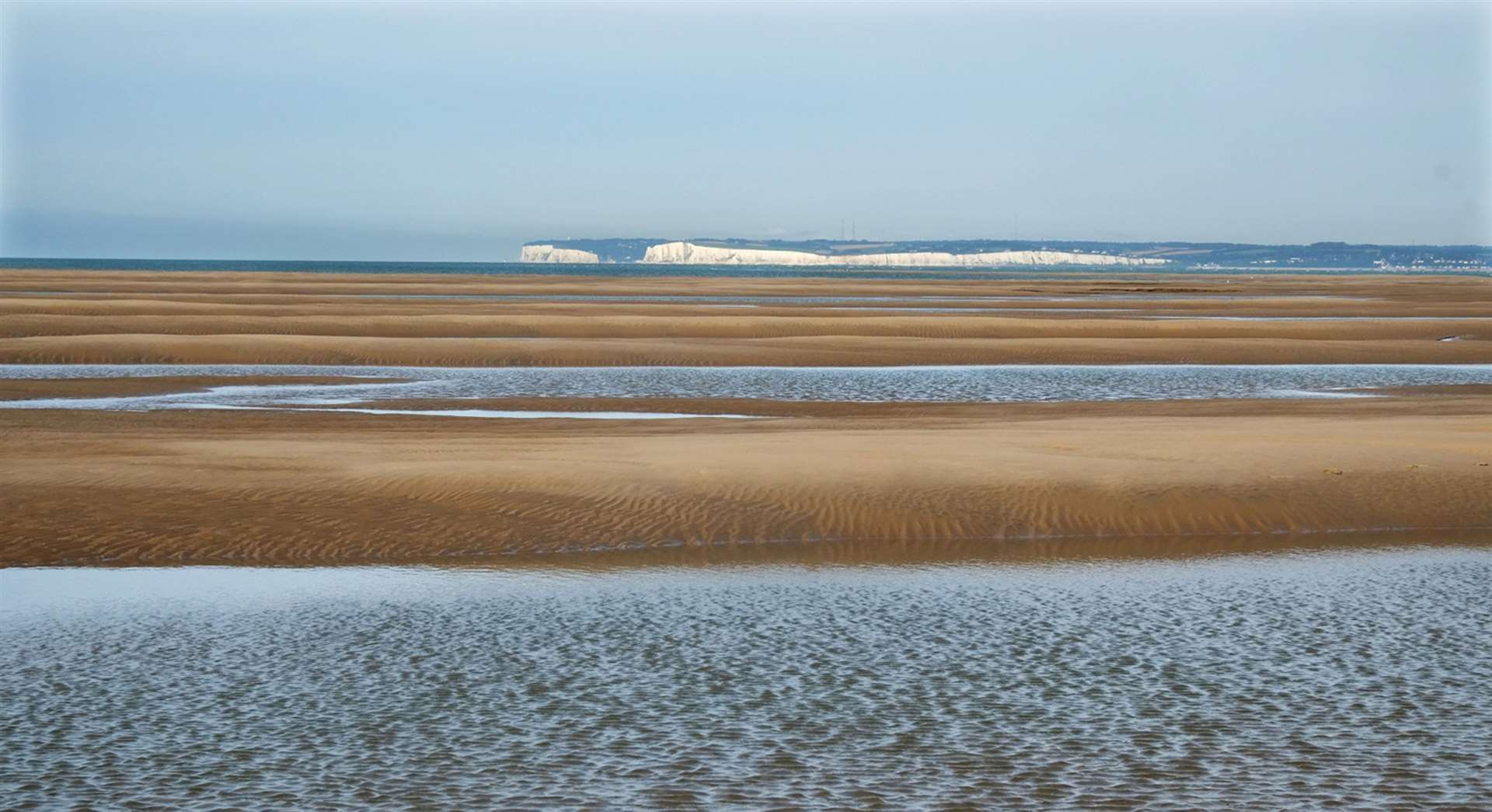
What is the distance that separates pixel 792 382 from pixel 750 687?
2225cm

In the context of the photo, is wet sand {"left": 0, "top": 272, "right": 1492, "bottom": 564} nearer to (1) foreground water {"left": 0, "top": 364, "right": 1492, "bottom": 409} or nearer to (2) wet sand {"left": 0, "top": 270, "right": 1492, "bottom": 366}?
(1) foreground water {"left": 0, "top": 364, "right": 1492, "bottom": 409}

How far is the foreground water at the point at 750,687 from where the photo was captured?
7.65m

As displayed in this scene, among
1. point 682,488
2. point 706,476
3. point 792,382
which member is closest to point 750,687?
point 682,488

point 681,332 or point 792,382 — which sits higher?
point 681,332

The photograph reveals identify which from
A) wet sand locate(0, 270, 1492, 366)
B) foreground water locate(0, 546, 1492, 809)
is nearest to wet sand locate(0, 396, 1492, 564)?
foreground water locate(0, 546, 1492, 809)

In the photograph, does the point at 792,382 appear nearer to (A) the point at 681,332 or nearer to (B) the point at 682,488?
(A) the point at 681,332

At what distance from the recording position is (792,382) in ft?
104

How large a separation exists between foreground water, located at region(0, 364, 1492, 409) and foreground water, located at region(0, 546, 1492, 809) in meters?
14.8

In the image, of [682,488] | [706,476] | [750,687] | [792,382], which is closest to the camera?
[750,687]

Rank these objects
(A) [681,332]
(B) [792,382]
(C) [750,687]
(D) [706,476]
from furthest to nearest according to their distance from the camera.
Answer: (A) [681,332] → (B) [792,382] → (D) [706,476] → (C) [750,687]

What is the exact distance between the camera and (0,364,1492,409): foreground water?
28078 millimetres

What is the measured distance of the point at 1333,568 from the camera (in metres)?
13.7

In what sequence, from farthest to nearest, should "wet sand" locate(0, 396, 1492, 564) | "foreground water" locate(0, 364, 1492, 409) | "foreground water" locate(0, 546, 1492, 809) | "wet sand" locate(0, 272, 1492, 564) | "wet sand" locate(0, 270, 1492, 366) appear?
1. "wet sand" locate(0, 270, 1492, 366)
2. "foreground water" locate(0, 364, 1492, 409)
3. "wet sand" locate(0, 272, 1492, 564)
4. "wet sand" locate(0, 396, 1492, 564)
5. "foreground water" locate(0, 546, 1492, 809)

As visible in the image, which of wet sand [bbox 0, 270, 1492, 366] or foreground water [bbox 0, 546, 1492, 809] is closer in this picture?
foreground water [bbox 0, 546, 1492, 809]
